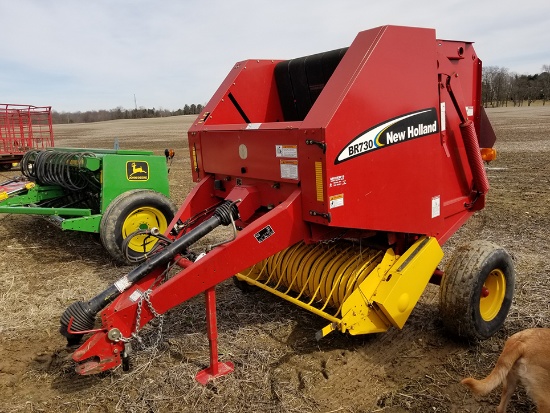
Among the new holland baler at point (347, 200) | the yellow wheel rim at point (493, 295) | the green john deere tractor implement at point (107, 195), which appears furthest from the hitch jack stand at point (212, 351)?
the green john deere tractor implement at point (107, 195)

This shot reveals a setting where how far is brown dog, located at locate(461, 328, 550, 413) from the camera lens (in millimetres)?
2340

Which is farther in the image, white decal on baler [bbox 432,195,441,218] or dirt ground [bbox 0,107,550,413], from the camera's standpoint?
white decal on baler [bbox 432,195,441,218]

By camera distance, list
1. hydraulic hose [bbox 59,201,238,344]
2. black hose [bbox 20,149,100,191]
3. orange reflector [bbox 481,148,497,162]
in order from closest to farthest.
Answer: hydraulic hose [bbox 59,201,238,344] → orange reflector [bbox 481,148,497,162] → black hose [bbox 20,149,100,191]

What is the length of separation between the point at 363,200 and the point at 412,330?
1.39 m

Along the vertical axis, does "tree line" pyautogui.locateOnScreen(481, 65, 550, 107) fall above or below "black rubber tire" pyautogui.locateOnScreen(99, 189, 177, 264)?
above

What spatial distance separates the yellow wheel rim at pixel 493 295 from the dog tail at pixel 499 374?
1304 mm

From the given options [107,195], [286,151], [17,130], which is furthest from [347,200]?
[17,130]

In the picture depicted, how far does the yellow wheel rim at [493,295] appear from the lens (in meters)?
3.77

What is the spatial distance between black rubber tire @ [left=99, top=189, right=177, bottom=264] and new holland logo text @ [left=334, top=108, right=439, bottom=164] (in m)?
3.41

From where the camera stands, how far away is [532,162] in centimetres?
1317

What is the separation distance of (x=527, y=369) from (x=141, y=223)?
467 cm

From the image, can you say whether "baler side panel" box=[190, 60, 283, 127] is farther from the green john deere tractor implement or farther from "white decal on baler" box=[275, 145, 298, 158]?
the green john deere tractor implement

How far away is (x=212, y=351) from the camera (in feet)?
10.5

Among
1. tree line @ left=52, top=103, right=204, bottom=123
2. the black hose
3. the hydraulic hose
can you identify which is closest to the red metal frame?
the black hose
